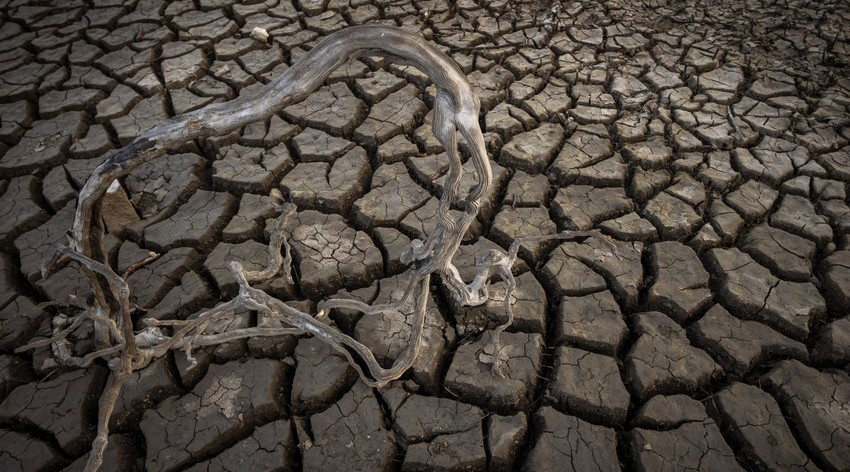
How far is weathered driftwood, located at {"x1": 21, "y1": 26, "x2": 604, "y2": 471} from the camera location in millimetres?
1329

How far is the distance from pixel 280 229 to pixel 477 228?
87cm

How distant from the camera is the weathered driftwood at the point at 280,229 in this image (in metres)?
1.33

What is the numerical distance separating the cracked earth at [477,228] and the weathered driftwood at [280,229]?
13 cm

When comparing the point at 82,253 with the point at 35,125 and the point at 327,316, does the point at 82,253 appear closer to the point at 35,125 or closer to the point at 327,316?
the point at 327,316

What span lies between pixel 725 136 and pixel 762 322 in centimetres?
119

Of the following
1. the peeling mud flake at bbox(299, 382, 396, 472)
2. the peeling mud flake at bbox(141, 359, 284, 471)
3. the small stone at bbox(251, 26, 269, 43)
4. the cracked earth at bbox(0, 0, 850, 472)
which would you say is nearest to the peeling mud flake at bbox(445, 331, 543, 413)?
the cracked earth at bbox(0, 0, 850, 472)

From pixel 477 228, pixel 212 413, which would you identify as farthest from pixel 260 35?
pixel 212 413

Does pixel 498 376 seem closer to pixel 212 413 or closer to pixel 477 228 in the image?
pixel 477 228

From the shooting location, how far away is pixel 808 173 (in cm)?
262

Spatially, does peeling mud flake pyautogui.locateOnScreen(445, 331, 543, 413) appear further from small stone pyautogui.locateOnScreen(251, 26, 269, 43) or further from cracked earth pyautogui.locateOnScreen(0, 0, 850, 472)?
small stone pyautogui.locateOnScreen(251, 26, 269, 43)

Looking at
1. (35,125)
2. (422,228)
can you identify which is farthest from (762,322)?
(35,125)

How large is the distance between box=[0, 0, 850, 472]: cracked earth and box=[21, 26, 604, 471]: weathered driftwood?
Result: 5.3 inches

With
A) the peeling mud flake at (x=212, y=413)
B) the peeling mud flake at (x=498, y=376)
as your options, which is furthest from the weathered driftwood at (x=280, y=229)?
the peeling mud flake at (x=212, y=413)

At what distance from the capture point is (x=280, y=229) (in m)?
2.03
